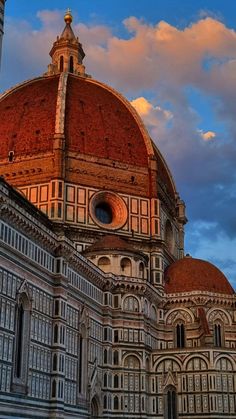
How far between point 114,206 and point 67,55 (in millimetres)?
27719

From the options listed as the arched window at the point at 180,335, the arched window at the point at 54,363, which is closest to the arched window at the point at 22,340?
the arched window at the point at 54,363

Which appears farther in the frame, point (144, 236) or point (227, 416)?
point (144, 236)

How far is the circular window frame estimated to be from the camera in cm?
6744

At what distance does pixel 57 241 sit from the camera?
48.4m

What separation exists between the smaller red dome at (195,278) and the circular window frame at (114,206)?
303 inches

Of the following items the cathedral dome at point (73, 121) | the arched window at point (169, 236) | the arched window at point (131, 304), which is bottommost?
the arched window at point (131, 304)

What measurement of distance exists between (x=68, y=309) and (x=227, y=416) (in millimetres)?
19550

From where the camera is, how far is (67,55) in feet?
285

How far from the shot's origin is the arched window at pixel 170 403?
198ft

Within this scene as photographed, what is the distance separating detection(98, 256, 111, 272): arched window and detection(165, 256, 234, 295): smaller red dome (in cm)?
953

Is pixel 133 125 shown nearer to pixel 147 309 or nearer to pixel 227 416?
pixel 147 309

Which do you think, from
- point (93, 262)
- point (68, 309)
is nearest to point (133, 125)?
point (93, 262)

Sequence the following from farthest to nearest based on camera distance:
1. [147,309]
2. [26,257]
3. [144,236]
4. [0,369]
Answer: [144,236] < [147,309] < [26,257] < [0,369]

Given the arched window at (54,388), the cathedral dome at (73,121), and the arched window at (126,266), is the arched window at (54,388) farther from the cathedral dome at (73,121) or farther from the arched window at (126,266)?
the cathedral dome at (73,121)
